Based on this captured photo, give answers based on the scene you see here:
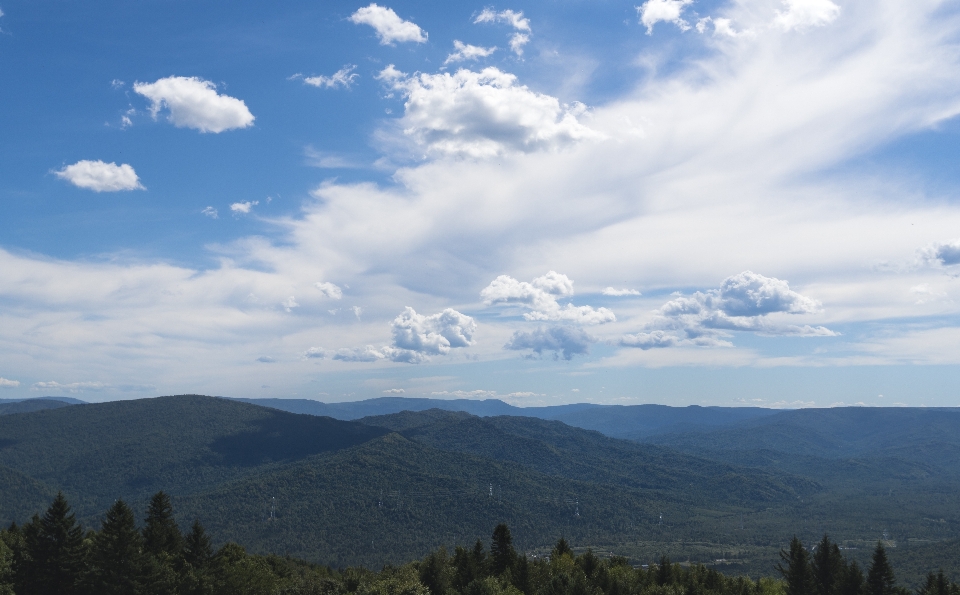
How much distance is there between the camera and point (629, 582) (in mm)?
115688

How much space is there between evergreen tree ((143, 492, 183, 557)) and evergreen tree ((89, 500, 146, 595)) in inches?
684

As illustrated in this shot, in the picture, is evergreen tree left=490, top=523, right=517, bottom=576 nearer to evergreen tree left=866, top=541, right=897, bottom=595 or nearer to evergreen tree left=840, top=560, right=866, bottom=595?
evergreen tree left=840, top=560, right=866, bottom=595

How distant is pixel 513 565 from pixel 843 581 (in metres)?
49.6

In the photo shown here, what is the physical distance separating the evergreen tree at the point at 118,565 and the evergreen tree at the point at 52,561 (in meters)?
2.73

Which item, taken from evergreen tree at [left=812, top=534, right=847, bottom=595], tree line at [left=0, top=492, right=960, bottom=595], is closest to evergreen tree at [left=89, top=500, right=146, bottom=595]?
tree line at [left=0, top=492, right=960, bottom=595]

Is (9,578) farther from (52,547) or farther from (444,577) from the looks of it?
(444,577)

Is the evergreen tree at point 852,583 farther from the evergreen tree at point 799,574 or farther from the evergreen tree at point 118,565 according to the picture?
the evergreen tree at point 118,565

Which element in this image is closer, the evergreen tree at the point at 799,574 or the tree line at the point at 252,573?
the tree line at the point at 252,573

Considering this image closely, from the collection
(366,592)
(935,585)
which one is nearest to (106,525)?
(366,592)

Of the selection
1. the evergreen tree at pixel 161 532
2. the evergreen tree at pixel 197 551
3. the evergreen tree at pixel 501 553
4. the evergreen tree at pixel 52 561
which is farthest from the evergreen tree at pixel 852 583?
the evergreen tree at pixel 52 561

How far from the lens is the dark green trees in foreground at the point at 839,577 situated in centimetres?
9306

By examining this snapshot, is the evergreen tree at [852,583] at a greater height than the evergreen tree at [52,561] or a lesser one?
lesser

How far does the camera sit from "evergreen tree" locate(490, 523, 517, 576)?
111606 millimetres

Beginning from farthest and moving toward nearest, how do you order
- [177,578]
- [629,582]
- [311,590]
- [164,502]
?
[629,582] < [164,502] < [311,590] < [177,578]
